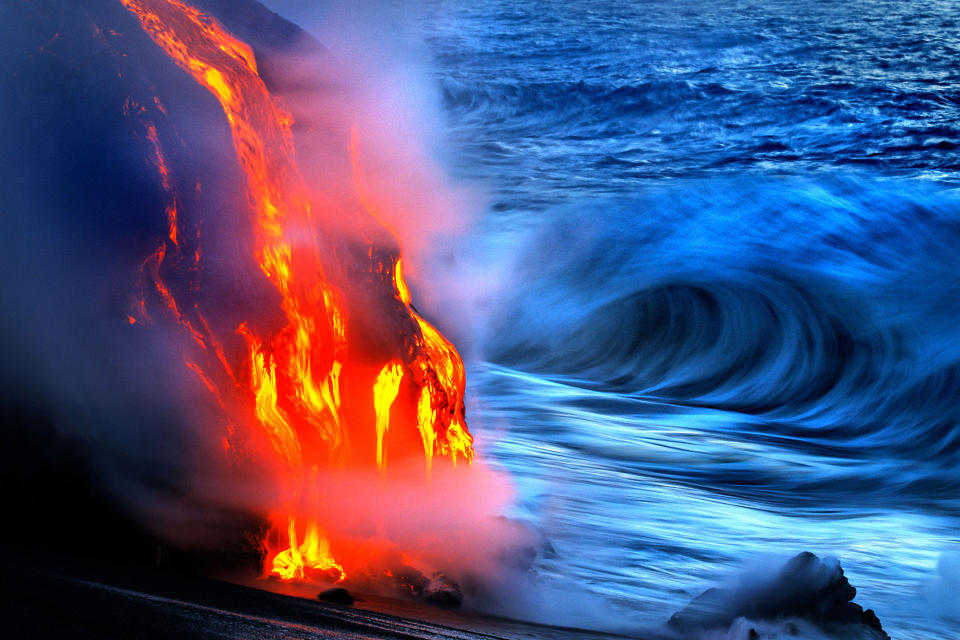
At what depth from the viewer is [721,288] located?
44.2 ft

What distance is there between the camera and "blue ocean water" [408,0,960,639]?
5.95 metres

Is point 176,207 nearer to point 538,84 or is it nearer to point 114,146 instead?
point 114,146

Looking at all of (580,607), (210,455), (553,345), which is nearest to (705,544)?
(580,607)

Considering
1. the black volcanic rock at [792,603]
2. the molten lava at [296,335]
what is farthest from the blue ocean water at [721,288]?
the molten lava at [296,335]

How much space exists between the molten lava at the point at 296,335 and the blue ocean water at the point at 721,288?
1149 millimetres

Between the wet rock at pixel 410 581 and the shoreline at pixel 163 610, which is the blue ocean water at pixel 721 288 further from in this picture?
the shoreline at pixel 163 610

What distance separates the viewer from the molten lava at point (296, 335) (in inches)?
113

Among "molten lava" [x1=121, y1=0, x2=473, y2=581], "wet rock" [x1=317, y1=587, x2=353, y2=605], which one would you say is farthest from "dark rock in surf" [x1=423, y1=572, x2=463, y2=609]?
"wet rock" [x1=317, y1=587, x2=353, y2=605]

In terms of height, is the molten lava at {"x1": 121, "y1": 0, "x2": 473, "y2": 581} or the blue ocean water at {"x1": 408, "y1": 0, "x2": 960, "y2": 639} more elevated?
the blue ocean water at {"x1": 408, "y1": 0, "x2": 960, "y2": 639}

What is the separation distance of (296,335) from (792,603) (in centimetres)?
177

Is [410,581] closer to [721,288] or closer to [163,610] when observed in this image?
[163,610]

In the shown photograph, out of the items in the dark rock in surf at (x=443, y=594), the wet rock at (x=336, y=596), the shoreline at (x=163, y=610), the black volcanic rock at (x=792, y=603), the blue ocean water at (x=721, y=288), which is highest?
the blue ocean water at (x=721, y=288)

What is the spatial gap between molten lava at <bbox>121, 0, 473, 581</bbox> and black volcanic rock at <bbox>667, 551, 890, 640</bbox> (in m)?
1.02

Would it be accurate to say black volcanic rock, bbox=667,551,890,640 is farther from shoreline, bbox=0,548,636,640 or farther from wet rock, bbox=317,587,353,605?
wet rock, bbox=317,587,353,605
